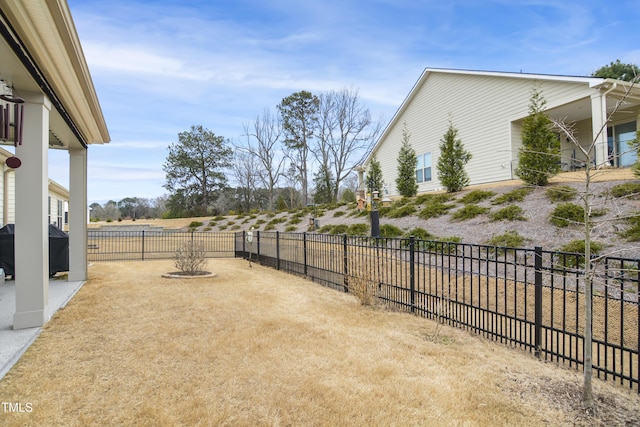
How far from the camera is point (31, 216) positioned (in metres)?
4.59

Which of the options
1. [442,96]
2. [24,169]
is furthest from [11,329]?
[442,96]

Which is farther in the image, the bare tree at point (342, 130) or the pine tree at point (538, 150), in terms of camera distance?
the bare tree at point (342, 130)

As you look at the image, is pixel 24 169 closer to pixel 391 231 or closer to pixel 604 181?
pixel 391 231

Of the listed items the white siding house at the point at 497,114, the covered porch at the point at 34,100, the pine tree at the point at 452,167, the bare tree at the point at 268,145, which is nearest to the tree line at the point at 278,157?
the bare tree at the point at 268,145

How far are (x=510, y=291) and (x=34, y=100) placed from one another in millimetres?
8194

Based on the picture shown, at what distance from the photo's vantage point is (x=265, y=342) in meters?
4.19

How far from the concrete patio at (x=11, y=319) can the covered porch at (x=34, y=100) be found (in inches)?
7.7

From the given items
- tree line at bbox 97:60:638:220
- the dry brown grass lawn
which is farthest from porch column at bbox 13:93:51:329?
tree line at bbox 97:60:638:220

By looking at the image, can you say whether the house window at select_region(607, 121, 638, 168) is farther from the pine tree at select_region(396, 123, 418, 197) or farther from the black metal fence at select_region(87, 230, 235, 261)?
the black metal fence at select_region(87, 230, 235, 261)

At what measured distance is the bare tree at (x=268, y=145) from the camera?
1431 inches

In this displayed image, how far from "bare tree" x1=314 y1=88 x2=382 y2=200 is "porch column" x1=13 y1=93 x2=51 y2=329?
96.1ft

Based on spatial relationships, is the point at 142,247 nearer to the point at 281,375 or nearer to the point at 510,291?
the point at 281,375

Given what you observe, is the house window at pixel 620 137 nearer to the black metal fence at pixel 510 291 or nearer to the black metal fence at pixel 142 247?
the black metal fence at pixel 510 291

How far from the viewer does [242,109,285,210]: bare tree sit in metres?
36.3
